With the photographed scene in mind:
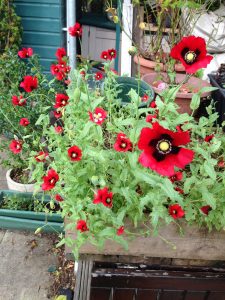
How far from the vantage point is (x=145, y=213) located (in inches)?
65.4

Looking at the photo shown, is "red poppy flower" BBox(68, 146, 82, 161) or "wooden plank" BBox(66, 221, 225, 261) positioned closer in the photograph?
"red poppy flower" BBox(68, 146, 82, 161)

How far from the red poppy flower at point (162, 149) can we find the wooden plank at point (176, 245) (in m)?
0.73

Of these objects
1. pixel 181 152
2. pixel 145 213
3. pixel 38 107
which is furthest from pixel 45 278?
pixel 181 152

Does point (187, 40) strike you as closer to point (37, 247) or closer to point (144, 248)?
point (144, 248)

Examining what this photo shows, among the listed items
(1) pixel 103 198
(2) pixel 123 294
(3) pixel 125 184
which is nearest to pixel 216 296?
(2) pixel 123 294

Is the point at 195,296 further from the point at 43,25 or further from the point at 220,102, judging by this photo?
the point at 43,25

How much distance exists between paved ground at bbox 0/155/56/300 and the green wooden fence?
224 cm

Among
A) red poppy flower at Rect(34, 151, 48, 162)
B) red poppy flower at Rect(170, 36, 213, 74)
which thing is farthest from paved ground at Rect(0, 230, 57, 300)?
red poppy flower at Rect(170, 36, 213, 74)

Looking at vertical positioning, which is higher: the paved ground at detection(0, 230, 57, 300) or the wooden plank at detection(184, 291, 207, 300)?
the wooden plank at detection(184, 291, 207, 300)

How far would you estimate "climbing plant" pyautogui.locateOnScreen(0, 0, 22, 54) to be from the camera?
355 cm

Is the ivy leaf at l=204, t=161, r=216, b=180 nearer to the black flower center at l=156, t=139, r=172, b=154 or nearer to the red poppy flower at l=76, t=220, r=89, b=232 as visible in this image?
the black flower center at l=156, t=139, r=172, b=154

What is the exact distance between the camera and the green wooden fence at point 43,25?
3.83 meters

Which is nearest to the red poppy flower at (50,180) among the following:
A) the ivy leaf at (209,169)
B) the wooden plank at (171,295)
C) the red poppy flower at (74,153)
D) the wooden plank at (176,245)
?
the red poppy flower at (74,153)

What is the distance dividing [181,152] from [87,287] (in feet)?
2.89
